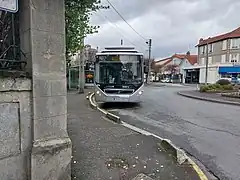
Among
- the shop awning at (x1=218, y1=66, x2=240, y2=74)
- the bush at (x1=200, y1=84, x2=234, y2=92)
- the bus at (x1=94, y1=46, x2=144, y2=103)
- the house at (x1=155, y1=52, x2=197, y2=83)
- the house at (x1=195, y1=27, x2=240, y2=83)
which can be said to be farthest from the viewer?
→ the house at (x1=155, y1=52, x2=197, y2=83)

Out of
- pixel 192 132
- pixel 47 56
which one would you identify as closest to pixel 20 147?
pixel 47 56

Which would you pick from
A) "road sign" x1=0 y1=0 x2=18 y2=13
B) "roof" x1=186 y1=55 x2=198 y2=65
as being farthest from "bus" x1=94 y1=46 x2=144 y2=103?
"roof" x1=186 y1=55 x2=198 y2=65

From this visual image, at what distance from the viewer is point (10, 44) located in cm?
355

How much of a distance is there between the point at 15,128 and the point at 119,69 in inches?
394

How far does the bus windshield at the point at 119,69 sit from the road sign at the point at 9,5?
9.80 m

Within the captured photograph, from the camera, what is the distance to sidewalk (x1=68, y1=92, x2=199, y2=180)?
4398 mm

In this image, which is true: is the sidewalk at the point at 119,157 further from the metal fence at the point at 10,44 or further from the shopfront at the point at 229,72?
the shopfront at the point at 229,72

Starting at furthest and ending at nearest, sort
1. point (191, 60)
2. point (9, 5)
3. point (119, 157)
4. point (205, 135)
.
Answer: point (191, 60) → point (205, 135) → point (119, 157) → point (9, 5)

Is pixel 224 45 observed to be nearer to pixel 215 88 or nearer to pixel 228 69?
pixel 228 69

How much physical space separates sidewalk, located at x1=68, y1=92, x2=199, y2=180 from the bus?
5464 millimetres

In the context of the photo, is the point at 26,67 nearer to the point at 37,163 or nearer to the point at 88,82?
the point at 37,163

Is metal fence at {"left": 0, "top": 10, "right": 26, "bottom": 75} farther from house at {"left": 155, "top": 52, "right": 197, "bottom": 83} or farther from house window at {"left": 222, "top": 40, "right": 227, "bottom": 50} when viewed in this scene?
house at {"left": 155, "top": 52, "right": 197, "bottom": 83}

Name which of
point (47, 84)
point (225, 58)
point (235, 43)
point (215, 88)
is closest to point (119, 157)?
point (47, 84)

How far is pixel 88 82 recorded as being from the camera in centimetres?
3578
